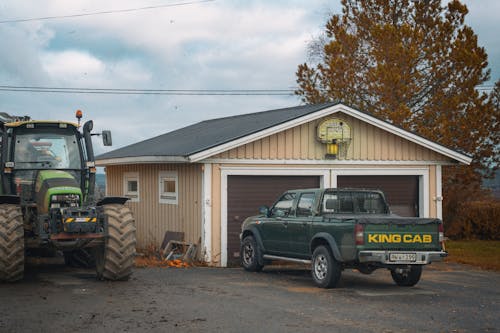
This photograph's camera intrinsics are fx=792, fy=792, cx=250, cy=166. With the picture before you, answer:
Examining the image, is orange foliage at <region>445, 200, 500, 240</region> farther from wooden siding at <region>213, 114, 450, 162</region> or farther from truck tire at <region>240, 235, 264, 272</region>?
truck tire at <region>240, 235, 264, 272</region>

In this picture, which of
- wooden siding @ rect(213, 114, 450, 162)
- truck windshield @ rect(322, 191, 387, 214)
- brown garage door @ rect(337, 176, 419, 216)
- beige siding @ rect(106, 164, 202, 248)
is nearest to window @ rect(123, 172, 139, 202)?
beige siding @ rect(106, 164, 202, 248)

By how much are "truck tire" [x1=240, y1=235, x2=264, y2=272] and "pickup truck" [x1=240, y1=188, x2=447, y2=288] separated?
2 cm

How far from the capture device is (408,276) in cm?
1440

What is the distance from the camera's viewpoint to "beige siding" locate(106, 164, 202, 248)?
19.1 m

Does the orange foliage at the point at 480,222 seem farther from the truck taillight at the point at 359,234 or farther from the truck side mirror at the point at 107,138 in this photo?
the truck side mirror at the point at 107,138

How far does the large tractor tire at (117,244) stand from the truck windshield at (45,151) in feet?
4.77

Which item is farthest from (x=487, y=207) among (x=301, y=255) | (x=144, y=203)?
(x=301, y=255)

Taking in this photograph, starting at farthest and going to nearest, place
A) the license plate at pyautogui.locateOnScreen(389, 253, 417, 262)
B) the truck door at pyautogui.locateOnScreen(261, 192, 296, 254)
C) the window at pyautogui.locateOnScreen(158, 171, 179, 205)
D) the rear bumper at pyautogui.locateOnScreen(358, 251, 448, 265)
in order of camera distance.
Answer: the window at pyautogui.locateOnScreen(158, 171, 179, 205) → the truck door at pyautogui.locateOnScreen(261, 192, 296, 254) → the license plate at pyautogui.locateOnScreen(389, 253, 417, 262) → the rear bumper at pyautogui.locateOnScreen(358, 251, 448, 265)

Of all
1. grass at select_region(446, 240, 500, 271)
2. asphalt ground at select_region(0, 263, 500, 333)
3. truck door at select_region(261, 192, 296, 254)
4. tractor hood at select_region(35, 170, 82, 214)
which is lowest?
grass at select_region(446, 240, 500, 271)

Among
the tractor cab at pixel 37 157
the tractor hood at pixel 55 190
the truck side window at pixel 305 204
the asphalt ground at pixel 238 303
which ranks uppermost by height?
the tractor cab at pixel 37 157

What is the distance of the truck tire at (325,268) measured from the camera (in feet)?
44.9

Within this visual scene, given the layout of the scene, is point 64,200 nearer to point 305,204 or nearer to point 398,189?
point 305,204

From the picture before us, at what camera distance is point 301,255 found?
15.1m

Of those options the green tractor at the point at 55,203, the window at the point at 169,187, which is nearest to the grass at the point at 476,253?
the window at the point at 169,187
